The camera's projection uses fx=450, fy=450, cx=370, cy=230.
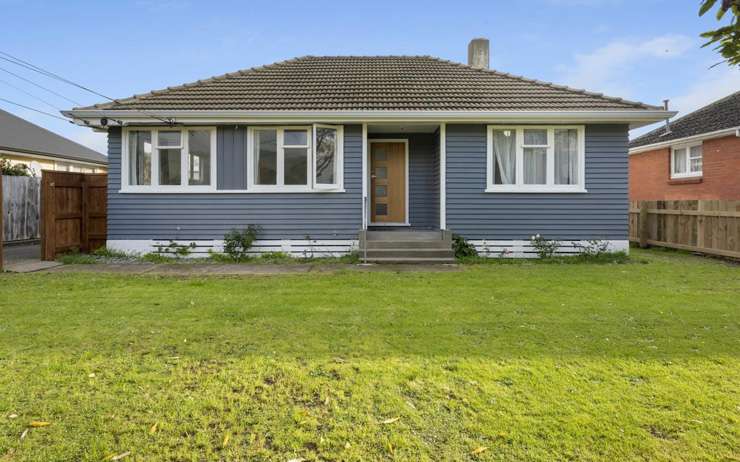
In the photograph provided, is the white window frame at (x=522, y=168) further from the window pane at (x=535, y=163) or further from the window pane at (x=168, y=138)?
the window pane at (x=168, y=138)

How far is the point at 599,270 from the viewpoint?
8727 mm

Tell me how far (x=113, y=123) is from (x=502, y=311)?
9.45 m

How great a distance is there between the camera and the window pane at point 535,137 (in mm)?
10570

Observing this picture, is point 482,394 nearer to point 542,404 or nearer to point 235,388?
point 542,404

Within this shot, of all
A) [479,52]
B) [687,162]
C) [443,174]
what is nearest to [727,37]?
[443,174]

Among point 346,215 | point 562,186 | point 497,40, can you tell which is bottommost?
point 346,215

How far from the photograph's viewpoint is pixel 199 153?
10539 millimetres

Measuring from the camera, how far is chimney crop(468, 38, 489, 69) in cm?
1434

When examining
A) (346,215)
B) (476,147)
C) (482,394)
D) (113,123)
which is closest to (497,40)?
(476,147)

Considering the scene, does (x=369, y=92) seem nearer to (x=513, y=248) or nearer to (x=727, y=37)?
(x=513, y=248)

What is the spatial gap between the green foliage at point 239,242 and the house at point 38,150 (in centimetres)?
1141

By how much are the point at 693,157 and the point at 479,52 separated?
9.14m

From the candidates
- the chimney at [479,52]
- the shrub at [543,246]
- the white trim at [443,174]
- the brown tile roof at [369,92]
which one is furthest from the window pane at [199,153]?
the chimney at [479,52]

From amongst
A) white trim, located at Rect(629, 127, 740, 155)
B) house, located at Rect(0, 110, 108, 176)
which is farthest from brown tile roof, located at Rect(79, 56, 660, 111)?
house, located at Rect(0, 110, 108, 176)
